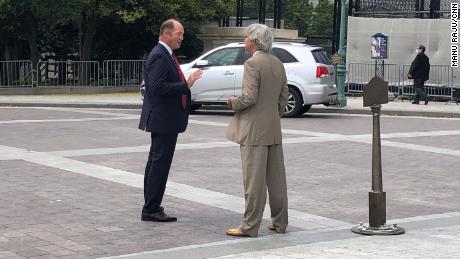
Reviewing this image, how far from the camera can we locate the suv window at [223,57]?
2022 centimetres

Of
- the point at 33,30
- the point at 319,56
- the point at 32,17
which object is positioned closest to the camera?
the point at 319,56

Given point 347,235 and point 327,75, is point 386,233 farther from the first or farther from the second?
point 327,75

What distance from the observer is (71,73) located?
3002 centimetres

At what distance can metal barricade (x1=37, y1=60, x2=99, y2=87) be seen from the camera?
2973 cm

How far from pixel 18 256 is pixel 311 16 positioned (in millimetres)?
73374

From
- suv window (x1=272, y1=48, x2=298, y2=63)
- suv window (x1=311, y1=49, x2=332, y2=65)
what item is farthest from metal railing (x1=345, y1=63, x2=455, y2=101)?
suv window (x1=272, y1=48, x2=298, y2=63)

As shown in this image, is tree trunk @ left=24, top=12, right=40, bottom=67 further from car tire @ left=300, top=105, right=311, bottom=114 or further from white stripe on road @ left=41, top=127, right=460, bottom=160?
white stripe on road @ left=41, top=127, right=460, bottom=160

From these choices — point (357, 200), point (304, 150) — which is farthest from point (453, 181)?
point (304, 150)

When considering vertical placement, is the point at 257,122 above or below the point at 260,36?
below

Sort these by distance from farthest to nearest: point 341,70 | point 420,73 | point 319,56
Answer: point 420,73 < point 341,70 < point 319,56

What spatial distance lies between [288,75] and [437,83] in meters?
7.85

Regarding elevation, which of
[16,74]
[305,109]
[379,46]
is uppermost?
[379,46]

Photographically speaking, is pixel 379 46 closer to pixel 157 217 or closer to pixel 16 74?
pixel 16 74

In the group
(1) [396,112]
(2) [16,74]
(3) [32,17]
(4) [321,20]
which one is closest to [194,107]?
(1) [396,112]
